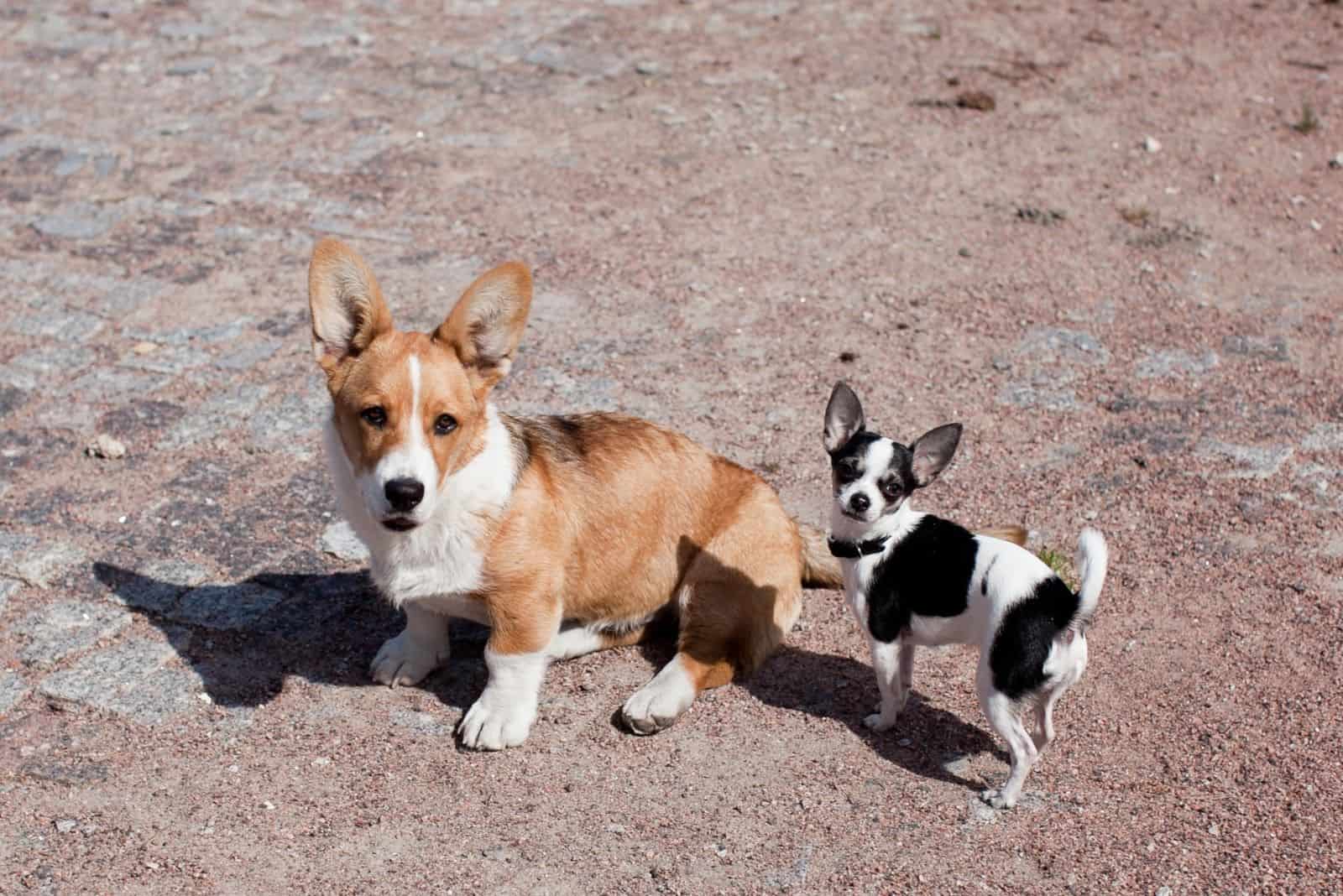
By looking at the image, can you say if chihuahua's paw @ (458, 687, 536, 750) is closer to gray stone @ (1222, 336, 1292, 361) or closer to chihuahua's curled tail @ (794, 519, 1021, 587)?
chihuahua's curled tail @ (794, 519, 1021, 587)

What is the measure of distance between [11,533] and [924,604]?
4108 mm

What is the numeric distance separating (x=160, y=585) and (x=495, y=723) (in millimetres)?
1850

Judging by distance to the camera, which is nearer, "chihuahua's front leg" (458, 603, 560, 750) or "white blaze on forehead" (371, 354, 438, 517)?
"white blaze on forehead" (371, 354, 438, 517)

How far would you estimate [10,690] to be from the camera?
544cm

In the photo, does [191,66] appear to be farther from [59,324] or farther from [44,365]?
[44,365]

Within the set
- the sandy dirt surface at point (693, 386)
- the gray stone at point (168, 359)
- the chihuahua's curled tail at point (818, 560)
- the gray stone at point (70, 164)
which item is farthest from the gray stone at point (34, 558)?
the gray stone at point (70, 164)

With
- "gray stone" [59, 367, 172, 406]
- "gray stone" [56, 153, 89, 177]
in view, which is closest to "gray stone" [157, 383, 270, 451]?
"gray stone" [59, 367, 172, 406]

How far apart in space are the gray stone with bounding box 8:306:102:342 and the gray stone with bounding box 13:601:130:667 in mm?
2639

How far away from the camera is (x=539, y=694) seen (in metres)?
5.50

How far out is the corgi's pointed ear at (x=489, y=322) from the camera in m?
4.88

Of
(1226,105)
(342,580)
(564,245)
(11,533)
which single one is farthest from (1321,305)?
(11,533)

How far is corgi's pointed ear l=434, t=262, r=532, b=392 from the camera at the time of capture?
4.88 metres

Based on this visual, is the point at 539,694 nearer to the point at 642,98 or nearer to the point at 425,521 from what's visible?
the point at 425,521

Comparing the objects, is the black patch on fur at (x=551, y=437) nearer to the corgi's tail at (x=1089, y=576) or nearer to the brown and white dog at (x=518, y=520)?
the brown and white dog at (x=518, y=520)
